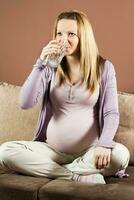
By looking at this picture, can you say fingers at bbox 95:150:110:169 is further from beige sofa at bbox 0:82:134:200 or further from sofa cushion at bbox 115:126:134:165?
sofa cushion at bbox 115:126:134:165

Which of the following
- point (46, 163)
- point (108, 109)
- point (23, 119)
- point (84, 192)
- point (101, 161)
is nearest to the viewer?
point (84, 192)

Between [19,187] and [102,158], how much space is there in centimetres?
34

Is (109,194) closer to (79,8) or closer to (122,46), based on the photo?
(122,46)

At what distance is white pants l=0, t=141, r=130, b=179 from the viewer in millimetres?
1708

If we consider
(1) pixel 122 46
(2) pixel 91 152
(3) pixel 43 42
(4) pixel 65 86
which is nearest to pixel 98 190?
(2) pixel 91 152

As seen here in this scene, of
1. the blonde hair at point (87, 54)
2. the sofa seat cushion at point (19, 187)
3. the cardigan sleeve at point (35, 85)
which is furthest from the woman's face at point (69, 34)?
the sofa seat cushion at point (19, 187)

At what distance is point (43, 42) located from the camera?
252 cm

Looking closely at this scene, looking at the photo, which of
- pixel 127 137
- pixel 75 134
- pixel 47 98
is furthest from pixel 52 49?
pixel 127 137

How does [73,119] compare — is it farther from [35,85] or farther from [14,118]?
[14,118]

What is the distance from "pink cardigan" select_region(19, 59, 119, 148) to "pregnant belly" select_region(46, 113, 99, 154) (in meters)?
0.05

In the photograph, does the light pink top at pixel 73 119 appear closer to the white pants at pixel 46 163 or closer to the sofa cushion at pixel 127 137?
the white pants at pixel 46 163

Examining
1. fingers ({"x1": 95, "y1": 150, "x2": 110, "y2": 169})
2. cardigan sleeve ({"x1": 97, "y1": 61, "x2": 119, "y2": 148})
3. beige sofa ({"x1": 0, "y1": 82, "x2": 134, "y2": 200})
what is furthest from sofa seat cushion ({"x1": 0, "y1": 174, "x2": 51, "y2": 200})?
cardigan sleeve ({"x1": 97, "y1": 61, "x2": 119, "y2": 148})

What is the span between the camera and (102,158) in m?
1.62

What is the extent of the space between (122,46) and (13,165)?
1.01 meters
